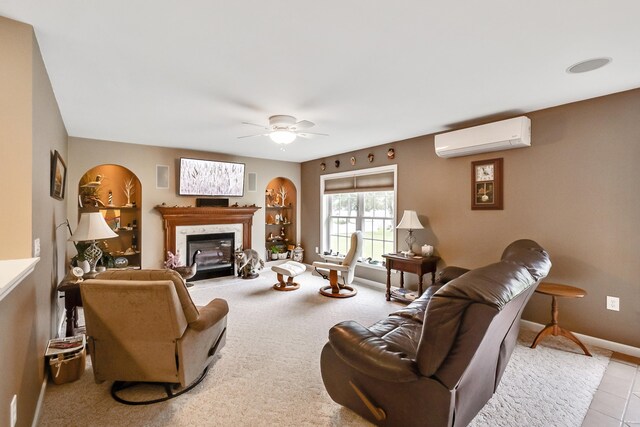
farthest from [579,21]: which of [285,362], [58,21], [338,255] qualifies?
[338,255]

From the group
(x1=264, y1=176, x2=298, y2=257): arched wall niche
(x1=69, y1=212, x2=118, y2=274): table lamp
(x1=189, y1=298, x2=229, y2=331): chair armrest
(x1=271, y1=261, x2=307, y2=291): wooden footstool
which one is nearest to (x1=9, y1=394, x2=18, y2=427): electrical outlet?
(x1=189, y1=298, x2=229, y2=331): chair armrest

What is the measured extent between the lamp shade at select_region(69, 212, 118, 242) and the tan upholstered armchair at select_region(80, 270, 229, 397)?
1099 mm

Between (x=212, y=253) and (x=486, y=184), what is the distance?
4.80 meters

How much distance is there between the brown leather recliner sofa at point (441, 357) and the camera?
1312 mm

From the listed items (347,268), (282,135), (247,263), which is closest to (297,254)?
(247,263)

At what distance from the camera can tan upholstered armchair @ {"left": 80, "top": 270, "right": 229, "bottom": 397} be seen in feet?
6.47

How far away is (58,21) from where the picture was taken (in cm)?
172

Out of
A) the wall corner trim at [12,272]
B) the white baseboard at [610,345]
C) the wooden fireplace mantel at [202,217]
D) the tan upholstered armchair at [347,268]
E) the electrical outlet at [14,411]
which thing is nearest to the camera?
the wall corner trim at [12,272]

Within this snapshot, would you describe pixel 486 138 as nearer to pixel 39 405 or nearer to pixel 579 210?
pixel 579 210

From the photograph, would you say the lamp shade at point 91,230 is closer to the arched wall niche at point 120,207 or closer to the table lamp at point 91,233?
the table lamp at point 91,233

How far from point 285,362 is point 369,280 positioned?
2933 millimetres

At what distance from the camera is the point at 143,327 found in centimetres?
205

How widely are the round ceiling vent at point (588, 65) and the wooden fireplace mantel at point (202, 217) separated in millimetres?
5075

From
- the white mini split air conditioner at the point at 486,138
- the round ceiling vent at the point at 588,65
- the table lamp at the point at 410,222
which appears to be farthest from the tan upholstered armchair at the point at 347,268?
the round ceiling vent at the point at 588,65
